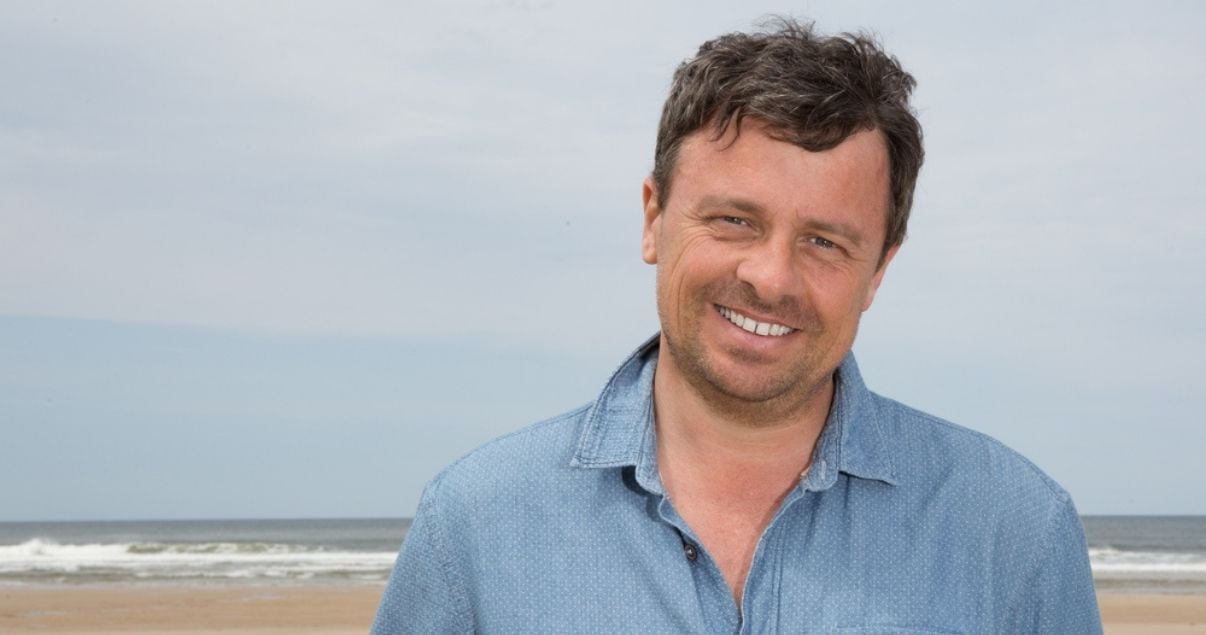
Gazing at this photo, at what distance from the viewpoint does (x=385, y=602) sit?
2.29 metres

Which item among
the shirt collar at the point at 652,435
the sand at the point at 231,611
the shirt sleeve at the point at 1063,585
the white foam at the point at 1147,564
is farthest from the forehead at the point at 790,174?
the white foam at the point at 1147,564

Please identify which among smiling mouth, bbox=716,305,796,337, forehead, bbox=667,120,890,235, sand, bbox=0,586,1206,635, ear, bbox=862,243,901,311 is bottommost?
sand, bbox=0,586,1206,635

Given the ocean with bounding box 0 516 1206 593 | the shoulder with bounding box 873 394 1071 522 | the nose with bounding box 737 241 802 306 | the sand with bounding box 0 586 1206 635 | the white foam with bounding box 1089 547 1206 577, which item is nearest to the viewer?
the nose with bounding box 737 241 802 306

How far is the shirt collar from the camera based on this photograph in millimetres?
2184

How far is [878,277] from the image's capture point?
230cm

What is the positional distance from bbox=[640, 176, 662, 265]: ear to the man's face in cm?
16

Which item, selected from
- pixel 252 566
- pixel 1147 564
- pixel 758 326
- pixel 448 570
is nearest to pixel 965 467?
pixel 758 326

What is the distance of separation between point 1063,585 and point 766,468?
0.51 meters

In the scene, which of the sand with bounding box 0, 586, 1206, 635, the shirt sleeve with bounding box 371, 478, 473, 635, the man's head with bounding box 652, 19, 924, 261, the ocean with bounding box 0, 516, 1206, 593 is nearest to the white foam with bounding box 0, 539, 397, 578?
the ocean with bounding box 0, 516, 1206, 593

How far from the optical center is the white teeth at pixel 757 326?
2084 millimetres

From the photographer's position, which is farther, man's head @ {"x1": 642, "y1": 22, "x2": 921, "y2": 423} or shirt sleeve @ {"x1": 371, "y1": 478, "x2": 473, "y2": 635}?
shirt sleeve @ {"x1": 371, "y1": 478, "x2": 473, "y2": 635}

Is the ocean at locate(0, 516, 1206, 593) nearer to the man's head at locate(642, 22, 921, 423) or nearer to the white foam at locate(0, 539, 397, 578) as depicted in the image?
the white foam at locate(0, 539, 397, 578)

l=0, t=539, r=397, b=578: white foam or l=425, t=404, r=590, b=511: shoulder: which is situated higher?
l=425, t=404, r=590, b=511: shoulder

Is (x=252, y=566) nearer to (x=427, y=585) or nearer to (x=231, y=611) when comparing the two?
(x=231, y=611)
